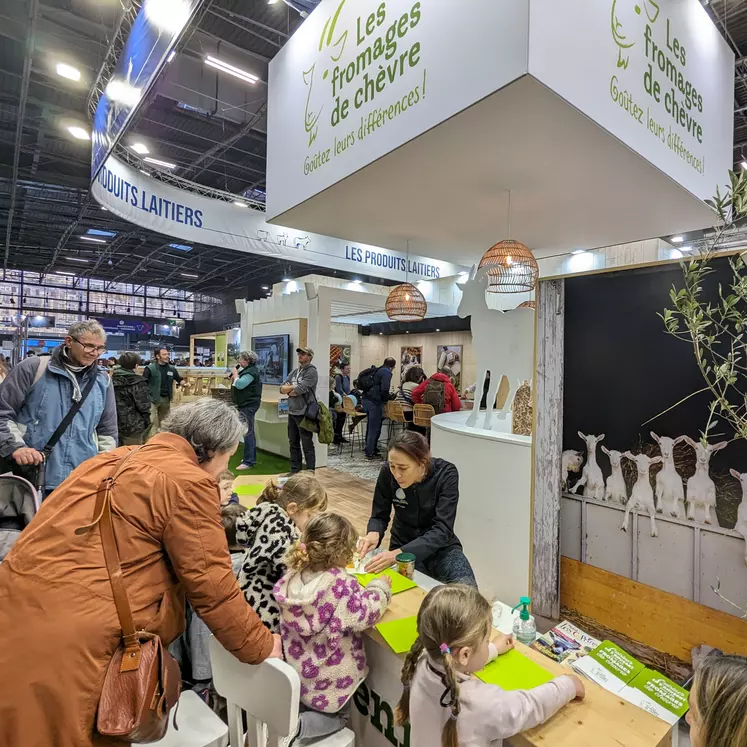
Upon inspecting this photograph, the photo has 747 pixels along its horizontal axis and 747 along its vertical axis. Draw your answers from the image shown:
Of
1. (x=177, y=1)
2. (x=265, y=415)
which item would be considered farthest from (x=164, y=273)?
(x=177, y=1)

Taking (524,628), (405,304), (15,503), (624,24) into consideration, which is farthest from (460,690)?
(405,304)

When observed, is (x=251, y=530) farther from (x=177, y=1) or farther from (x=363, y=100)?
(x=177, y=1)

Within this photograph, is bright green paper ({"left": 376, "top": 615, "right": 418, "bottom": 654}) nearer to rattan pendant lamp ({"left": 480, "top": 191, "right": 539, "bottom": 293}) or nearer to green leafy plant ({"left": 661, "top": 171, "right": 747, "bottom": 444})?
green leafy plant ({"left": 661, "top": 171, "right": 747, "bottom": 444})

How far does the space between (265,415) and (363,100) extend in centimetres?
585

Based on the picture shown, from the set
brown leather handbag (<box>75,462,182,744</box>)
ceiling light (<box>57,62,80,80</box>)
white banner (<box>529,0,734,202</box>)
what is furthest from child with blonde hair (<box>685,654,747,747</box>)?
ceiling light (<box>57,62,80,80</box>)

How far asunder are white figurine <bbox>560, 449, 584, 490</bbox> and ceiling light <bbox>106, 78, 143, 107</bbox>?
3420mm

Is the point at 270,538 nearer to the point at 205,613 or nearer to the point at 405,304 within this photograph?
the point at 205,613

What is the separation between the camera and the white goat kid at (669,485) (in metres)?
2.09

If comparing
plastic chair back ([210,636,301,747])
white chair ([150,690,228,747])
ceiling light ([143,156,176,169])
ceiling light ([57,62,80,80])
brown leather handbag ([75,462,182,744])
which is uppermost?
ceiling light ([143,156,176,169])

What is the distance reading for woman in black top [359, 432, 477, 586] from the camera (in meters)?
2.29

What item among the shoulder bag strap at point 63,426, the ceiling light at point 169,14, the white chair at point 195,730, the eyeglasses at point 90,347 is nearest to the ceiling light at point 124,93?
the ceiling light at point 169,14

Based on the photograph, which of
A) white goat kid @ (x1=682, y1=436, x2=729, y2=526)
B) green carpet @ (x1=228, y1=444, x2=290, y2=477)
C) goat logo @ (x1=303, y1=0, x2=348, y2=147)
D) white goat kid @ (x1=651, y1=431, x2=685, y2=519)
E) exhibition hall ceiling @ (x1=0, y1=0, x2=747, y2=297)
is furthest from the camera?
green carpet @ (x1=228, y1=444, x2=290, y2=477)

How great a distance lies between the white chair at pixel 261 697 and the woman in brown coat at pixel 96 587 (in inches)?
2.6

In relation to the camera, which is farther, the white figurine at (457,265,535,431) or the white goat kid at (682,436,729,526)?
A: the white figurine at (457,265,535,431)
